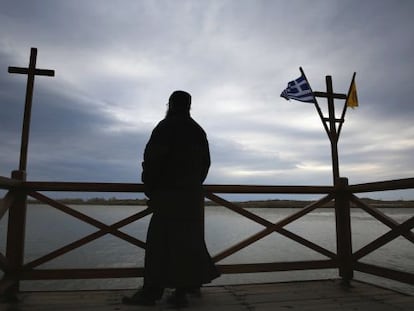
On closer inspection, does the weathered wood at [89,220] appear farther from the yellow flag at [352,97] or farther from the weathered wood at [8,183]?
the yellow flag at [352,97]

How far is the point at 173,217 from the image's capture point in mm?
2980

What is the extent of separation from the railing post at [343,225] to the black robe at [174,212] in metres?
2.03

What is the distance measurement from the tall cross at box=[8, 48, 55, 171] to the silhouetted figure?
1.76 metres

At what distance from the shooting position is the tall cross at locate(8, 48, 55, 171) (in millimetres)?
3918

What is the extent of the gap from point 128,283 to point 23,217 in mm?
3102

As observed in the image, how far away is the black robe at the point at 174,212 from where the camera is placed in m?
2.96

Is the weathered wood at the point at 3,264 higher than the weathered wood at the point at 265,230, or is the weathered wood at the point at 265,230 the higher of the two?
the weathered wood at the point at 265,230

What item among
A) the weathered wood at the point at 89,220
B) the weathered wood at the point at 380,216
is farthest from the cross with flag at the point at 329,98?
the weathered wood at the point at 89,220

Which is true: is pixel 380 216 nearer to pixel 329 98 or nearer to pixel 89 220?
pixel 329 98

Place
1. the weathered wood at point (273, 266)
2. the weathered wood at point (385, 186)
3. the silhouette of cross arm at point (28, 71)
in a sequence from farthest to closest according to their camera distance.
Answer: the silhouette of cross arm at point (28, 71) → the weathered wood at point (273, 266) → the weathered wood at point (385, 186)

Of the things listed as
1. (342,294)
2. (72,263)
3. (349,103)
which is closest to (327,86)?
(349,103)

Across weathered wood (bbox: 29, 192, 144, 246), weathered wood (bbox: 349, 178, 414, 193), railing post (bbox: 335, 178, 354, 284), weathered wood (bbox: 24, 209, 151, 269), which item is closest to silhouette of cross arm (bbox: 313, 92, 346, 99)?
railing post (bbox: 335, 178, 354, 284)

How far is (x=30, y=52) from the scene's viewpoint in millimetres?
4281

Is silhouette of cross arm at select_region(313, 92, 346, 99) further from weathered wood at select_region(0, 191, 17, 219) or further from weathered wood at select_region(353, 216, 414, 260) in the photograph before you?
weathered wood at select_region(0, 191, 17, 219)
